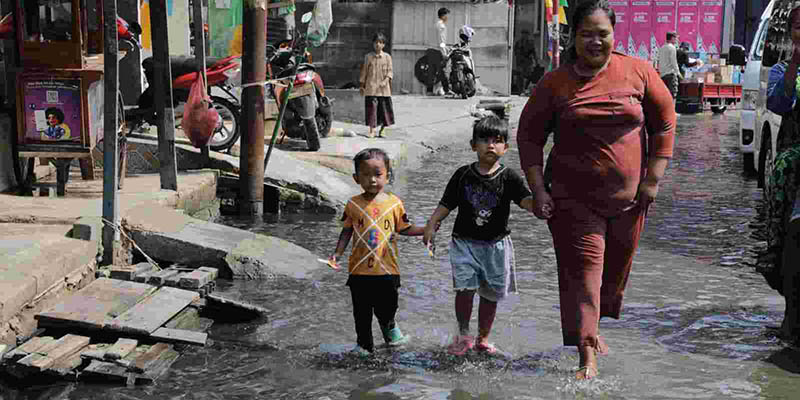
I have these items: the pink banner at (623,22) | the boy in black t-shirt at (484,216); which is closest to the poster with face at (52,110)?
the boy in black t-shirt at (484,216)

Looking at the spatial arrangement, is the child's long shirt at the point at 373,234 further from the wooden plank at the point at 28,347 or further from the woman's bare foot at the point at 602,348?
the wooden plank at the point at 28,347

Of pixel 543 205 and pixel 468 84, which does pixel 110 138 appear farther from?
pixel 468 84

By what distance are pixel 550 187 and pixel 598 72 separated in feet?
1.94

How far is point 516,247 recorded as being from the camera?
861 centimetres

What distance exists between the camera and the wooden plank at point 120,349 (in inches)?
197

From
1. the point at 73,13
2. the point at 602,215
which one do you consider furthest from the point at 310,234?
the point at 602,215

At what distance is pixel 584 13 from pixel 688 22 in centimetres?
2514

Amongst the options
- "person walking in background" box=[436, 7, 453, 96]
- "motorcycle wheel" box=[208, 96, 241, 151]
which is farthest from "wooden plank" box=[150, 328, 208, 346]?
"person walking in background" box=[436, 7, 453, 96]

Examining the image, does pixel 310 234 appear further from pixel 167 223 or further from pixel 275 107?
pixel 275 107

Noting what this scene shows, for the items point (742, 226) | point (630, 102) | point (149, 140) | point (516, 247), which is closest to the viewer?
point (630, 102)

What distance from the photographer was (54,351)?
4.98 metres

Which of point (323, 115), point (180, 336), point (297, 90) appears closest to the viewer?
point (180, 336)

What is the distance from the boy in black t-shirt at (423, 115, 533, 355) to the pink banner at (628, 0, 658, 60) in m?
24.7

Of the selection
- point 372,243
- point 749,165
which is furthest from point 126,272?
point 749,165
